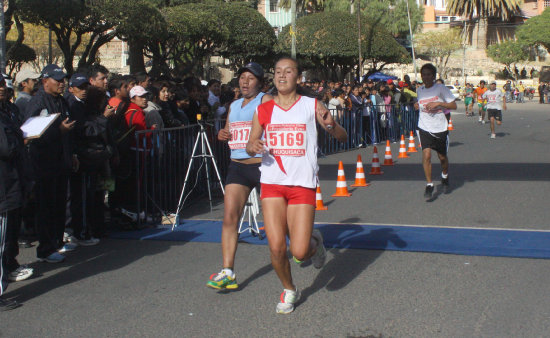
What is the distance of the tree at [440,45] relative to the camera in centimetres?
7925

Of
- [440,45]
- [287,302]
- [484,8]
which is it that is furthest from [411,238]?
[484,8]

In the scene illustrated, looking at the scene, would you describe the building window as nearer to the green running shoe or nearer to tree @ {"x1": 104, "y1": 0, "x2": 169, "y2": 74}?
tree @ {"x1": 104, "y1": 0, "x2": 169, "y2": 74}

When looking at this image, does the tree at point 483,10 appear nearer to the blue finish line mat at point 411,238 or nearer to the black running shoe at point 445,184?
the black running shoe at point 445,184

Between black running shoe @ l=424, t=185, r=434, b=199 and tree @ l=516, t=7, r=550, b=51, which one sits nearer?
black running shoe @ l=424, t=185, r=434, b=199

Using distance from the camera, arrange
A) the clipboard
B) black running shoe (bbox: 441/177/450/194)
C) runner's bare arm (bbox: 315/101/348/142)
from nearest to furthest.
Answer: runner's bare arm (bbox: 315/101/348/142) → the clipboard → black running shoe (bbox: 441/177/450/194)

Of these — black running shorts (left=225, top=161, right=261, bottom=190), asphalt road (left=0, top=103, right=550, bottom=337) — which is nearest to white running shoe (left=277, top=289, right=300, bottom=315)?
asphalt road (left=0, top=103, right=550, bottom=337)

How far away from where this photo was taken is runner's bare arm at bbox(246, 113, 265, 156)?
5172mm

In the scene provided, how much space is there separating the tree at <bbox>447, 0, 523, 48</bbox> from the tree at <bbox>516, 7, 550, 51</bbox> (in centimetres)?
758

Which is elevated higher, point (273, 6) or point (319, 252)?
point (273, 6)

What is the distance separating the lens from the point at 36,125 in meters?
6.01

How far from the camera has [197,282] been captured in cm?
611

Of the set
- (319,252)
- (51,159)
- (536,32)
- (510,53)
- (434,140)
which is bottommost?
(319,252)

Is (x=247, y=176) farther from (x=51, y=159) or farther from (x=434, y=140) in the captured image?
(x=434, y=140)

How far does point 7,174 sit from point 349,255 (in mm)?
3341
